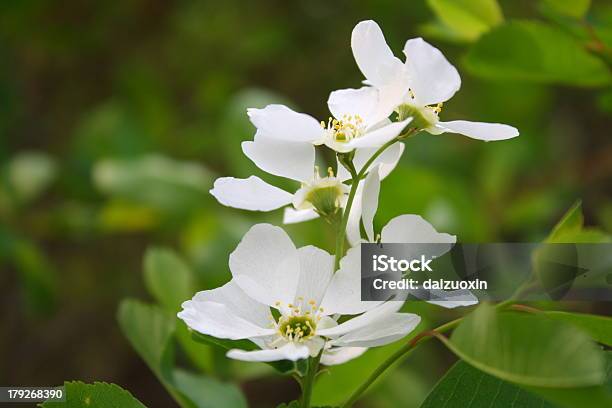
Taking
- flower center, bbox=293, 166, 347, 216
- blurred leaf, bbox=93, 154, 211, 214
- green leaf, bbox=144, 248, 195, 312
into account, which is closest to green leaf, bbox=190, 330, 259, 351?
flower center, bbox=293, 166, 347, 216

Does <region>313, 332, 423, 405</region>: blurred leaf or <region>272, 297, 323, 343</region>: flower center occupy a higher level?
<region>272, 297, 323, 343</region>: flower center

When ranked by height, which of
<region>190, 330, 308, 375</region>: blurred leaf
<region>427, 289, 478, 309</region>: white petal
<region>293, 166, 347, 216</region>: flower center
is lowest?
<region>190, 330, 308, 375</region>: blurred leaf

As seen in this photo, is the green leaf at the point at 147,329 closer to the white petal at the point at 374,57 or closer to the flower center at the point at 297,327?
the flower center at the point at 297,327

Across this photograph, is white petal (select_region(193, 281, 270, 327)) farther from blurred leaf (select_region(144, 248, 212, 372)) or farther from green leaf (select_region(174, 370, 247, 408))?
blurred leaf (select_region(144, 248, 212, 372))

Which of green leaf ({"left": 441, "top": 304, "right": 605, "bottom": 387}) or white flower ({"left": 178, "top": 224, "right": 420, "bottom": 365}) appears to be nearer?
green leaf ({"left": 441, "top": 304, "right": 605, "bottom": 387})

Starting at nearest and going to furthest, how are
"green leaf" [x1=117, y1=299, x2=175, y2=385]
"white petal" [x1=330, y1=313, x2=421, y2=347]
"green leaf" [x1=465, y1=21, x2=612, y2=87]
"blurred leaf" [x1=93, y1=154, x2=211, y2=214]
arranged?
"white petal" [x1=330, y1=313, x2=421, y2=347] → "green leaf" [x1=117, y1=299, x2=175, y2=385] → "green leaf" [x1=465, y1=21, x2=612, y2=87] → "blurred leaf" [x1=93, y1=154, x2=211, y2=214]

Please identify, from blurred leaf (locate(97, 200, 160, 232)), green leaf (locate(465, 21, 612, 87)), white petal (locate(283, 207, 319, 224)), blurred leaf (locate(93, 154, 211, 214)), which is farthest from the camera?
blurred leaf (locate(97, 200, 160, 232))

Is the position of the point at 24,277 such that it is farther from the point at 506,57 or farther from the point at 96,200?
the point at 506,57
